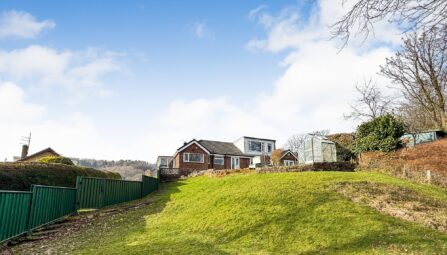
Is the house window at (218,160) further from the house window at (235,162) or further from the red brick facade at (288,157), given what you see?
the red brick facade at (288,157)

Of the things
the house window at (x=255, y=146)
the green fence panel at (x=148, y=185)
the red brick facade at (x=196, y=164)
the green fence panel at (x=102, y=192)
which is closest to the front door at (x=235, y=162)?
the red brick facade at (x=196, y=164)

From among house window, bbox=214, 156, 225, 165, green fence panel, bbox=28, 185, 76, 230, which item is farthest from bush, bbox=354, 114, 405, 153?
house window, bbox=214, 156, 225, 165

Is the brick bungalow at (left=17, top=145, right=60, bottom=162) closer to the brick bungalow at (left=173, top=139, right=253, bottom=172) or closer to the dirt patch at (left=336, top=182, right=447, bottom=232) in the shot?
the brick bungalow at (left=173, top=139, right=253, bottom=172)

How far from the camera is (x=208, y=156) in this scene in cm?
5103

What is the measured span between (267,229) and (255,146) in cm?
4748

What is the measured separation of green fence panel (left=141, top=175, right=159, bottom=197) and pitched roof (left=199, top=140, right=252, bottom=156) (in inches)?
767

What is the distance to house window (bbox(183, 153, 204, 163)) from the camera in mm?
49250

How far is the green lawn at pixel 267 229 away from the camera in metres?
9.24

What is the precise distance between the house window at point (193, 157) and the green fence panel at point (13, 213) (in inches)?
1439

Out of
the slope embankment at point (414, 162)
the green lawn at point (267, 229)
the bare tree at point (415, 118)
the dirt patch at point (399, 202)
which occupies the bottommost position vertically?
the green lawn at point (267, 229)

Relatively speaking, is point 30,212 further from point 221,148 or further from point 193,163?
point 221,148

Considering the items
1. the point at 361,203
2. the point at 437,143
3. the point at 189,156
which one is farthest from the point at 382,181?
the point at 189,156

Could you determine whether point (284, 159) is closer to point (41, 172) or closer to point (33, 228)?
point (41, 172)

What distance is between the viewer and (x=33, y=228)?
13.0 meters
